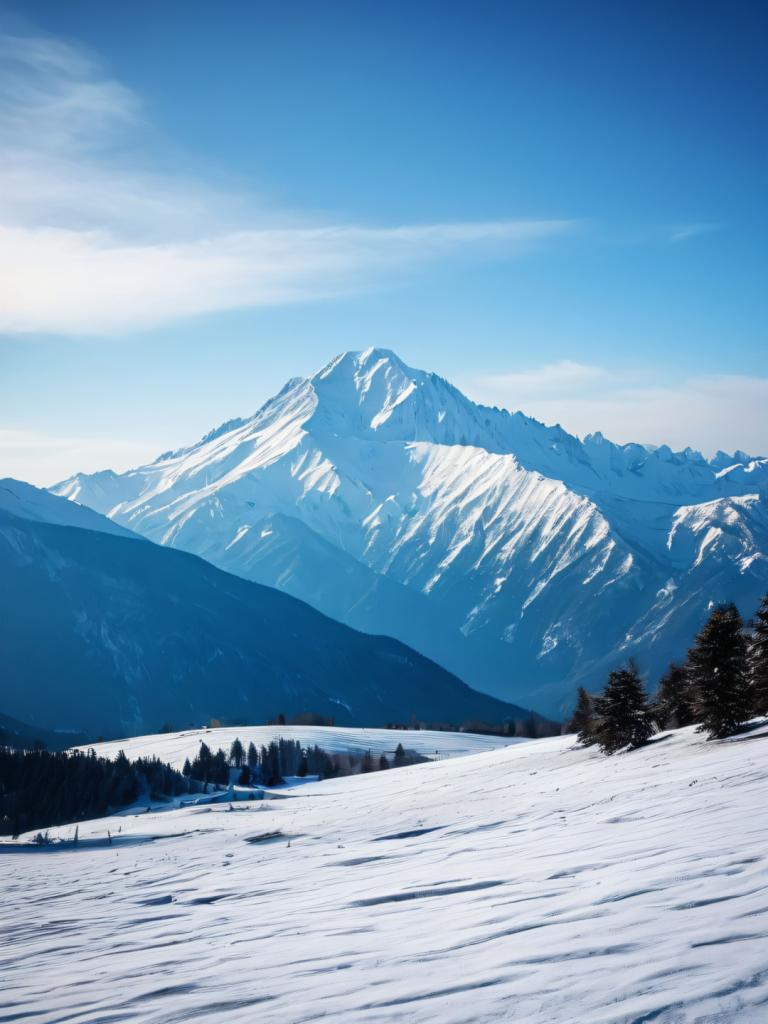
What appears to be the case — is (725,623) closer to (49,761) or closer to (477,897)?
(477,897)

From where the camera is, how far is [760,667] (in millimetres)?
41500

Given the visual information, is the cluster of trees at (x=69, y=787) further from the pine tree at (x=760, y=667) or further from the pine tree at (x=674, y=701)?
the pine tree at (x=760, y=667)

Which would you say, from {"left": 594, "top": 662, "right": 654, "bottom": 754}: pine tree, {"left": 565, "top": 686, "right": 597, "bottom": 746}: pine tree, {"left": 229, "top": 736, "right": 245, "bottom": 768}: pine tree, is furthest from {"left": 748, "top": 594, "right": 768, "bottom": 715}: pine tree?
{"left": 229, "top": 736, "right": 245, "bottom": 768}: pine tree

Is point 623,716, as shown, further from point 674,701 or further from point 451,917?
point 451,917

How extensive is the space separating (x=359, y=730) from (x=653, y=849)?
5736 inches

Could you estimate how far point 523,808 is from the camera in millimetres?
→ 34938

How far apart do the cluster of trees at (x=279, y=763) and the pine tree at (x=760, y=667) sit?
6487 centimetres

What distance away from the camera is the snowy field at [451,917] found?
12695 millimetres

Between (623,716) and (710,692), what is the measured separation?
7111 millimetres

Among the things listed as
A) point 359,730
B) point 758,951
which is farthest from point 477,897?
point 359,730

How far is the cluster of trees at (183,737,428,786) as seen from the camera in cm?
10331

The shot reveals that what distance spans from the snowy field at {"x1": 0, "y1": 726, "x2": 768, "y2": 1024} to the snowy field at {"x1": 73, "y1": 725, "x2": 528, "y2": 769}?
328 ft

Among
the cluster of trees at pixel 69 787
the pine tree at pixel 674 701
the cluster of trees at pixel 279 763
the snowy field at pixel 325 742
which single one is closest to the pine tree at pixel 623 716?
the pine tree at pixel 674 701

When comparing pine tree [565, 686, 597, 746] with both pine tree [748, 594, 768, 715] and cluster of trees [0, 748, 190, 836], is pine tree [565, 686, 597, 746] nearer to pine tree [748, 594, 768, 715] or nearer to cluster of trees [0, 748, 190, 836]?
pine tree [748, 594, 768, 715]
